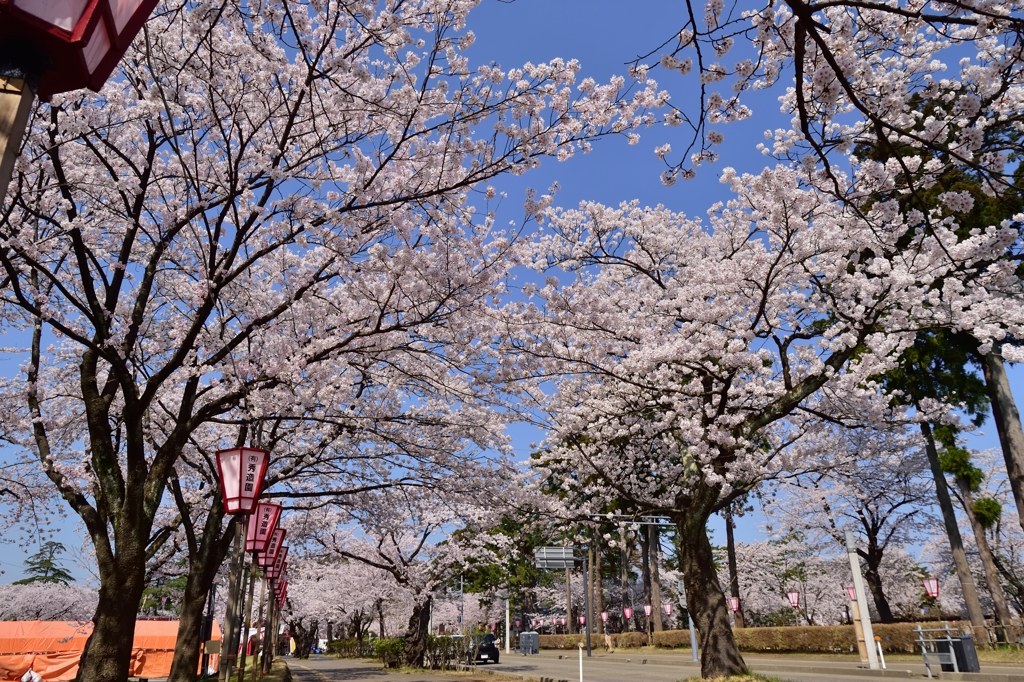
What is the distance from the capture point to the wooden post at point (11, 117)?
174 cm

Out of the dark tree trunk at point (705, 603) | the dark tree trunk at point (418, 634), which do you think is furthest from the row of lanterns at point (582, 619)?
the dark tree trunk at point (705, 603)

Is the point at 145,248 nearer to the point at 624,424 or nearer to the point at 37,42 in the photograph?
the point at 37,42

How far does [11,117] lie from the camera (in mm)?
1773

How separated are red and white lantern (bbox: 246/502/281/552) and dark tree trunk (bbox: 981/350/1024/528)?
16305mm

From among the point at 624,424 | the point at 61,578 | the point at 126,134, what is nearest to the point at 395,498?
the point at 624,424

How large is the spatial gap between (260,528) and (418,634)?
1209cm

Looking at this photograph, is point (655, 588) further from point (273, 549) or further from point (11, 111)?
point (11, 111)

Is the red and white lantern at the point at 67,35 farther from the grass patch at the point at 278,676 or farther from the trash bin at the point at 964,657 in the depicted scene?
the trash bin at the point at 964,657

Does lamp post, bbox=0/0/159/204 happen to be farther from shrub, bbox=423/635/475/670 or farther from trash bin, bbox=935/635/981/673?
shrub, bbox=423/635/475/670

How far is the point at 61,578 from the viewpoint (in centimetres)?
6141

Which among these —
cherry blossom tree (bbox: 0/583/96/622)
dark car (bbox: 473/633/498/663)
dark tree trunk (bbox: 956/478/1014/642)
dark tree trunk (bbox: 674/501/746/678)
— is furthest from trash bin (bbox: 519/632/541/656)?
cherry blossom tree (bbox: 0/583/96/622)

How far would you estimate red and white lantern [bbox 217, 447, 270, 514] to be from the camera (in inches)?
295

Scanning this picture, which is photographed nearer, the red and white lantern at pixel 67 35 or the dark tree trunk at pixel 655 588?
the red and white lantern at pixel 67 35

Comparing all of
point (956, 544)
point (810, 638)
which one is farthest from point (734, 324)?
point (810, 638)
